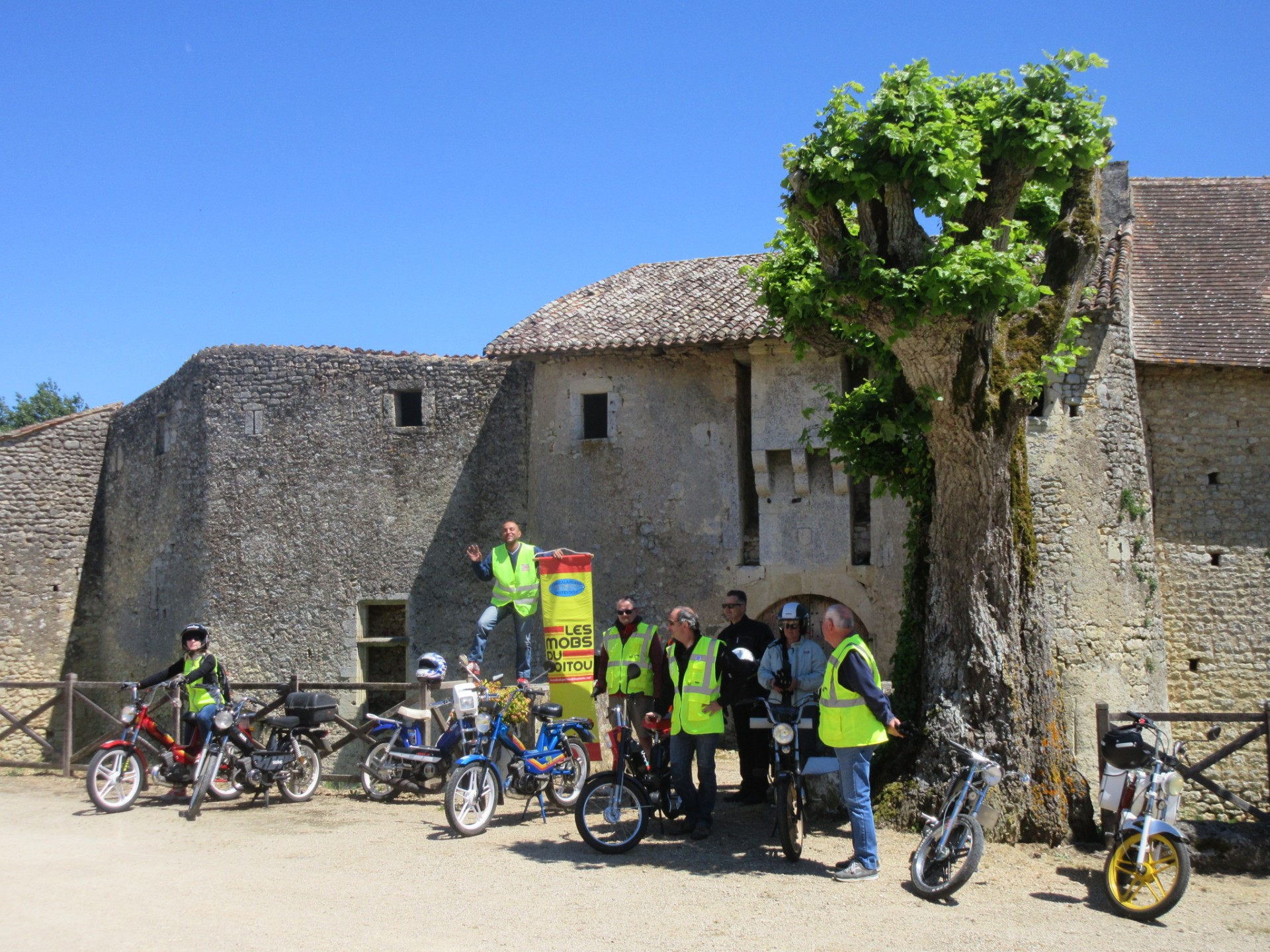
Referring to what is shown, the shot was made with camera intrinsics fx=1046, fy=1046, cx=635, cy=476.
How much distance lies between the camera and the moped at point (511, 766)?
8.06 metres

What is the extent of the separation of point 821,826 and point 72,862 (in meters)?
5.49

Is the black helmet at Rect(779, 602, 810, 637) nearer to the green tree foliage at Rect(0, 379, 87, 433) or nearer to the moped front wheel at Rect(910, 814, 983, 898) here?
the moped front wheel at Rect(910, 814, 983, 898)

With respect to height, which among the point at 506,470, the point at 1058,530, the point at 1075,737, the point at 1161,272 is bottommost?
the point at 1075,737

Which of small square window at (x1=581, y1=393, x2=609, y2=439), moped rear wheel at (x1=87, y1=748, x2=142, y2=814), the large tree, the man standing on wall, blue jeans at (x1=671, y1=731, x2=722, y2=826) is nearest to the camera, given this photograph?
the large tree

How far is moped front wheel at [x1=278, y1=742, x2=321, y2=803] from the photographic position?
31.3 feet

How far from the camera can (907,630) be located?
939 cm

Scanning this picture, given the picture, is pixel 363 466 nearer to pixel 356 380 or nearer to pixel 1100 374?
pixel 356 380

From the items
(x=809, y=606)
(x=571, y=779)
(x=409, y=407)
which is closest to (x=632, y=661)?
(x=571, y=779)

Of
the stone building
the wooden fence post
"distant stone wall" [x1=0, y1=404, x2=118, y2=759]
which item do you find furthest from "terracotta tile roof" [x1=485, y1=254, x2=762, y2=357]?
"distant stone wall" [x1=0, y1=404, x2=118, y2=759]

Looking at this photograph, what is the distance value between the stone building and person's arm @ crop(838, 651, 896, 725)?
7.02m

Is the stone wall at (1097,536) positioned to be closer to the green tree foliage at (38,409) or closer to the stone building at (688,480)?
the stone building at (688,480)

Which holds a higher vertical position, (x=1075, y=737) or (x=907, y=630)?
(x=907, y=630)

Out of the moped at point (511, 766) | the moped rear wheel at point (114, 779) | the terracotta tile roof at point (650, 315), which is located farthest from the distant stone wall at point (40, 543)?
the moped at point (511, 766)

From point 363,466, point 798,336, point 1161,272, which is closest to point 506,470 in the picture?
point 363,466
